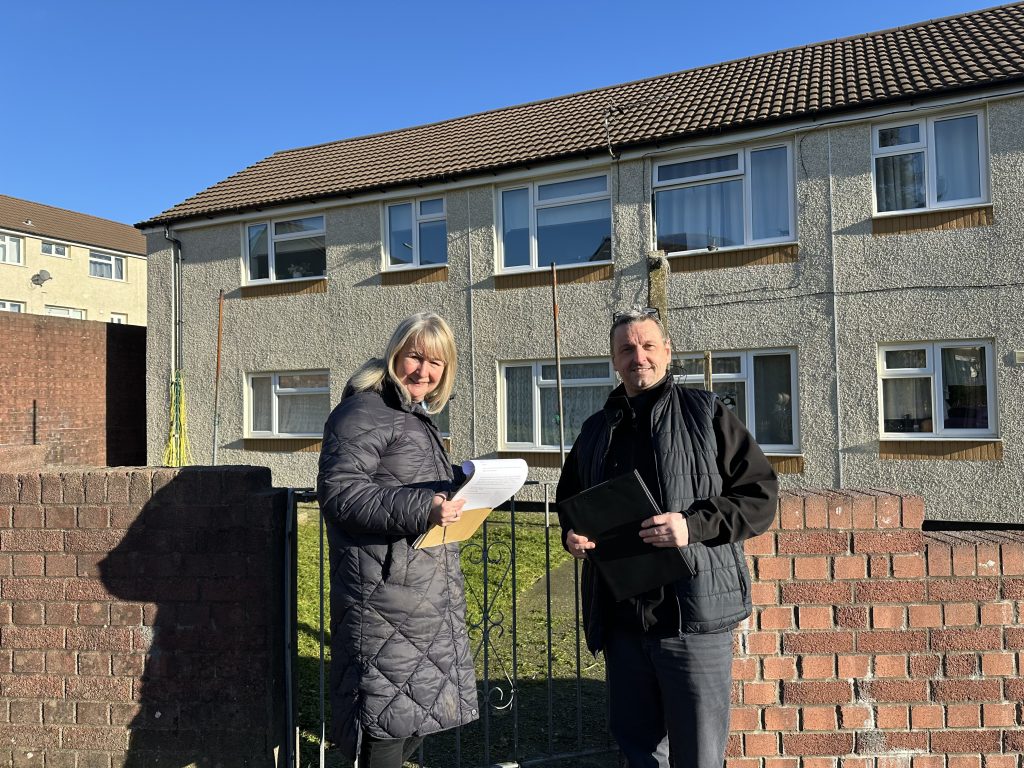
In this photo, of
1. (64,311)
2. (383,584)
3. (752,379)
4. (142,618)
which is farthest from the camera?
(64,311)

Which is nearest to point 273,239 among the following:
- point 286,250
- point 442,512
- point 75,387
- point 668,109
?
point 286,250

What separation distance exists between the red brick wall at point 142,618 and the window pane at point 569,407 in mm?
9509

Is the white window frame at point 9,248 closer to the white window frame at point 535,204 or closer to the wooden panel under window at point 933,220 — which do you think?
the white window frame at point 535,204

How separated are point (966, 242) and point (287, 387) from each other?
36.8 feet

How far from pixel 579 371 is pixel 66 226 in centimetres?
3034

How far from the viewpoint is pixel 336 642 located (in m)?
2.43

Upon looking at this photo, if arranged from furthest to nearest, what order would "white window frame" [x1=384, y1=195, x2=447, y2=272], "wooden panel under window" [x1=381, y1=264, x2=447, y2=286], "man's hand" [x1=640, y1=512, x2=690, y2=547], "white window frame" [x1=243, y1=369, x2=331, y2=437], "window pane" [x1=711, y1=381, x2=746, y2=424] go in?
"white window frame" [x1=243, y1=369, x2=331, y2=437] < "white window frame" [x1=384, y1=195, x2=447, y2=272] < "wooden panel under window" [x1=381, y1=264, x2=447, y2=286] < "window pane" [x1=711, y1=381, x2=746, y2=424] < "man's hand" [x1=640, y1=512, x2=690, y2=547]

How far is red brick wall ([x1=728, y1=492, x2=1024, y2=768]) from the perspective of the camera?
2914 millimetres

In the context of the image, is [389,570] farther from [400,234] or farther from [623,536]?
[400,234]

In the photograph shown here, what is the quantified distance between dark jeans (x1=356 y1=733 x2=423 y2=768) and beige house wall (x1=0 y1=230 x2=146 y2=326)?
1284 inches

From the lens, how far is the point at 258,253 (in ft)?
49.7

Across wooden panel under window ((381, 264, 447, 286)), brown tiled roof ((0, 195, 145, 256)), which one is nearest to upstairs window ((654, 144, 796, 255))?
wooden panel under window ((381, 264, 447, 286))

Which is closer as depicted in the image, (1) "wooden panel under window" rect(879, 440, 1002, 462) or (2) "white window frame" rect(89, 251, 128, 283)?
(1) "wooden panel under window" rect(879, 440, 1002, 462)

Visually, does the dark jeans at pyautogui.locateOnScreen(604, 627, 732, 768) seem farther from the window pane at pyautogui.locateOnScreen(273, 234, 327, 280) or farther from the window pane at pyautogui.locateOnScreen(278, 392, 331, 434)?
the window pane at pyautogui.locateOnScreen(273, 234, 327, 280)
